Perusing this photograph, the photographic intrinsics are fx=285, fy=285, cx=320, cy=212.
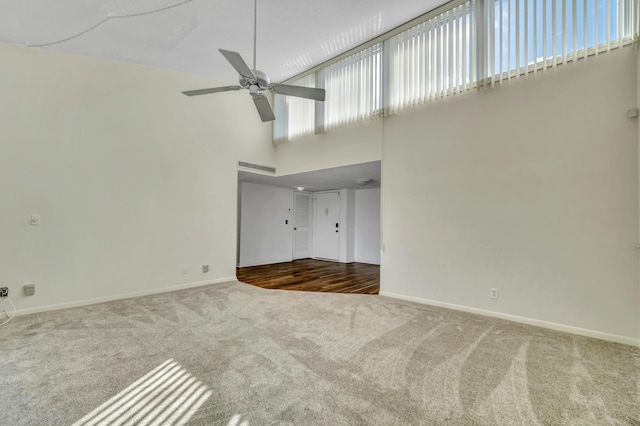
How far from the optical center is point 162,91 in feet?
14.7

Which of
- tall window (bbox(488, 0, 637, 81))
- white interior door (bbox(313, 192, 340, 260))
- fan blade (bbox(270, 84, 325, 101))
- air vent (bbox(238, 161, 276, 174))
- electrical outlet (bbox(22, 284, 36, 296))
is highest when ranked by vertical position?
tall window (bbox(488, 0, 637, 81))

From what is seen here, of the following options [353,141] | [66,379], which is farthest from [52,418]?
[353,141]

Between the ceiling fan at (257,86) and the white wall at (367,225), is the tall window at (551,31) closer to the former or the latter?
the ceiling fan at (257,86)

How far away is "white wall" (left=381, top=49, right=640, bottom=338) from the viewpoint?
9.12 ft

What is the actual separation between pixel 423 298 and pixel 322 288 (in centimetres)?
164

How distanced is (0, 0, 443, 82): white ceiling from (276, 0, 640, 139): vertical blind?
37 centimetres

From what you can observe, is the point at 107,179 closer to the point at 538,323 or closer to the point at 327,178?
the point at 327,178

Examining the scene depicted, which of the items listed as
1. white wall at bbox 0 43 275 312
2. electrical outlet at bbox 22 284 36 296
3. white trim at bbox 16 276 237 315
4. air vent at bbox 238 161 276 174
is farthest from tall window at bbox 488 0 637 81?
electrical outlet at bbox 22 284 36 296

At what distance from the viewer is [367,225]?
7633mm

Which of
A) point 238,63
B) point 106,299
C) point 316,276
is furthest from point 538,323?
point 106,299

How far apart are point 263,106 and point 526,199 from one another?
3.12 m

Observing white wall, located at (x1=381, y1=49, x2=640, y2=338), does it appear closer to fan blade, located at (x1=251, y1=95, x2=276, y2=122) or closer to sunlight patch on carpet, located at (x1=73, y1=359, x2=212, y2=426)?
fan blade, located at (x1=251, y1=95, x2=276, y2=122)

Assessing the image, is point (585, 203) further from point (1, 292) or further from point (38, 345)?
point (1, 292)

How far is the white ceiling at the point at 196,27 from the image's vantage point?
117 inches
